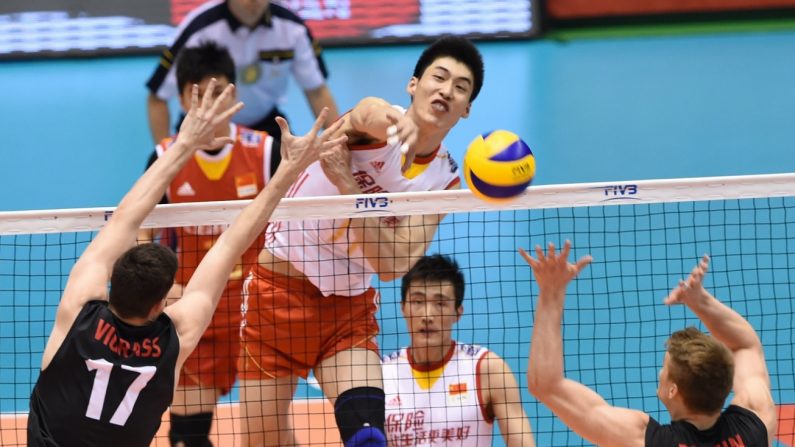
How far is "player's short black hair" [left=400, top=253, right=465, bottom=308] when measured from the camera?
245 inches

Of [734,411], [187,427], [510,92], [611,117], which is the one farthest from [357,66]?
[734,411]

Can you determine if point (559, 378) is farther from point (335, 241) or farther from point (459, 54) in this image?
point (459, 54)

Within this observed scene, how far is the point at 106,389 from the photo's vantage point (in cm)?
457

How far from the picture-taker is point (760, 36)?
48.9ft

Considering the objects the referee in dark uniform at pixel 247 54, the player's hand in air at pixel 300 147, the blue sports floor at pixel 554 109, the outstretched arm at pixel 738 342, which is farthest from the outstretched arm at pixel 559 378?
the blue sports floor at pixel 554 109

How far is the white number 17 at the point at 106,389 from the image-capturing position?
4.56m

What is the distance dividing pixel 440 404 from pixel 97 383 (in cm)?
214

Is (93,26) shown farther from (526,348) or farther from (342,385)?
(342,385)

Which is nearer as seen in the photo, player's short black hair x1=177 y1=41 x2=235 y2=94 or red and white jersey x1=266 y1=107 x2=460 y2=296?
red and white jersey x1=266 y1=107 x2=460 y2=296

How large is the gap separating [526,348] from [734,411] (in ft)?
11.2

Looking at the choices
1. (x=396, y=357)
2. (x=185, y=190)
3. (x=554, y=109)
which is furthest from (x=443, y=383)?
(x=554, y=109)

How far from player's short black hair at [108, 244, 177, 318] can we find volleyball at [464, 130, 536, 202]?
52.9 inches

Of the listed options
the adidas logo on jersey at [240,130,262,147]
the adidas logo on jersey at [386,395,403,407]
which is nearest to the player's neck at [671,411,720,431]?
the adidas logo on jersey at [386,395,403,407]

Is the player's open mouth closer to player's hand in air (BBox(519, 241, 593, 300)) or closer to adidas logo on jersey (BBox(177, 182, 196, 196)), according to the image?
player's hand in air (BBox(519, 241, 593, 300))
